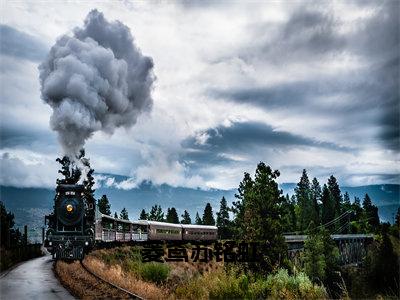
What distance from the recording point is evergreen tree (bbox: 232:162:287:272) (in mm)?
41562

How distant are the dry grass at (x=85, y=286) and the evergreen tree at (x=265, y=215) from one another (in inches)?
907

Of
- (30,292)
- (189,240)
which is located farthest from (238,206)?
(30,292)

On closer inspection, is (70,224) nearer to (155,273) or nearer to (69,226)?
(69,226)

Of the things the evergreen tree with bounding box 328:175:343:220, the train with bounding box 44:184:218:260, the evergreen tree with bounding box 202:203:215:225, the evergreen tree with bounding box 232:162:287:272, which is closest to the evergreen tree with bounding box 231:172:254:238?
the evergreen tree with bounding box 232:162:287:272

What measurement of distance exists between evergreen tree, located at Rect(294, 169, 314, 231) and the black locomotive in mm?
83687

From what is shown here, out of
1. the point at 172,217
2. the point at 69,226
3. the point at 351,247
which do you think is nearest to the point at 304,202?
the point at 351,247

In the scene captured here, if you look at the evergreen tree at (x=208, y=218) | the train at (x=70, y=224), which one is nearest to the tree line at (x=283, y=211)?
the evergreen tree at (x=208, y=218)

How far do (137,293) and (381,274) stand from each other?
45.1ft

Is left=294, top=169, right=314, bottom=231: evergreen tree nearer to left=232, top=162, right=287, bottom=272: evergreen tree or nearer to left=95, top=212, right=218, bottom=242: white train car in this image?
left=95, top=212, right=218, bottom=242: white train car

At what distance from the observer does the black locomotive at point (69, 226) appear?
23.8m

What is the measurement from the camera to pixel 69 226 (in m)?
24.3

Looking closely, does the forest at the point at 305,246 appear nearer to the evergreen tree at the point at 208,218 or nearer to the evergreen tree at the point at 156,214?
the evergreen tree at the point at 208,218

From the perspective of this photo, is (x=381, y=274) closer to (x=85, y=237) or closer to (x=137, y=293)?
(x=137, y=293)

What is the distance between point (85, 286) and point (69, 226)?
8555 millimetres
